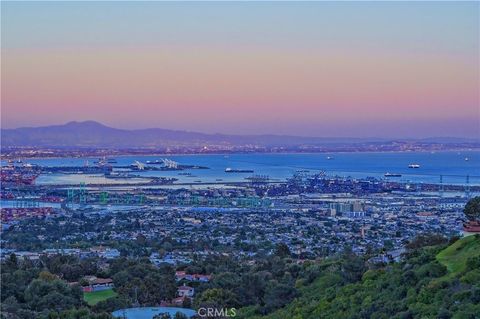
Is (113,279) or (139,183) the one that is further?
(139,183)

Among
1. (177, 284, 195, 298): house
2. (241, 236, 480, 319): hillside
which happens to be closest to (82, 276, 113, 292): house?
(177, 284, 195, 298): house

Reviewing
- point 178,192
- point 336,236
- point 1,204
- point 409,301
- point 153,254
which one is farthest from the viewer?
point 178,192

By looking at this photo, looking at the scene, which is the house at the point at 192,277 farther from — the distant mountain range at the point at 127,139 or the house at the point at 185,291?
the distant mountain range at the point at 127,139

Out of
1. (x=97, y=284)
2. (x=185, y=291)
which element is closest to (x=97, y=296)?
(x=97, y=284)

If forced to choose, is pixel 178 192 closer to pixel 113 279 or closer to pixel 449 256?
pixel 113 279

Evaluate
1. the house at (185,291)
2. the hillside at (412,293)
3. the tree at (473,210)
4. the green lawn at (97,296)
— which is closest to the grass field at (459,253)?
the hillside at (412,293)

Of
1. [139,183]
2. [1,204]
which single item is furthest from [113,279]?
[139,183]

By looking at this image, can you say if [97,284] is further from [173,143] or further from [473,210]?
[173,143]
